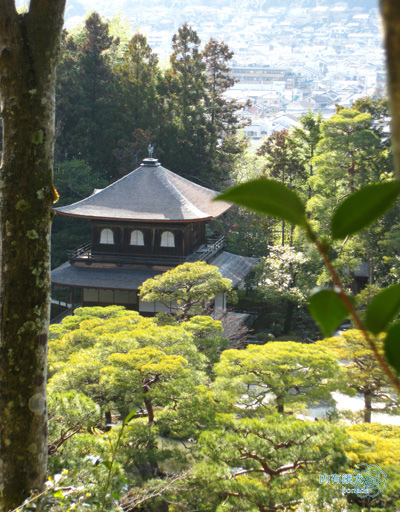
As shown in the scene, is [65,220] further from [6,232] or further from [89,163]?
[6,232]

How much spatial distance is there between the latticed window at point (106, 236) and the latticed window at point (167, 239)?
1391 millimetres

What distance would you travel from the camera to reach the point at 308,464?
5.13m

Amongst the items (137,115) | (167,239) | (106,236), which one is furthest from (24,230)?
(137,115)

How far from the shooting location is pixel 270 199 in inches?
15.0

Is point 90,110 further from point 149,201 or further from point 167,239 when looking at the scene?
point 167,239

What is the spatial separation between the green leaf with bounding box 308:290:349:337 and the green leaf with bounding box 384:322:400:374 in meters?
0.05

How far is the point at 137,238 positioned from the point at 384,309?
14.8 m

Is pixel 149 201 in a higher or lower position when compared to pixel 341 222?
lower

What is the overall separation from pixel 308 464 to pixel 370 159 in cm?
1054

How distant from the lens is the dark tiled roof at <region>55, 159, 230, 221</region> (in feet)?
47.7

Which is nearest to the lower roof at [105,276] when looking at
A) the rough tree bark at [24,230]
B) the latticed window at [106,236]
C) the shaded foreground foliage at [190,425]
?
the latticed window at [106,236]

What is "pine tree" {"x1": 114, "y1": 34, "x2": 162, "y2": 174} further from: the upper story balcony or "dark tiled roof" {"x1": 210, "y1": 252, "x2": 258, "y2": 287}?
the upper story balcony

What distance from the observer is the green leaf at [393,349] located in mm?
421

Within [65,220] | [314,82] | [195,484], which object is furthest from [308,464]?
[314,82]
